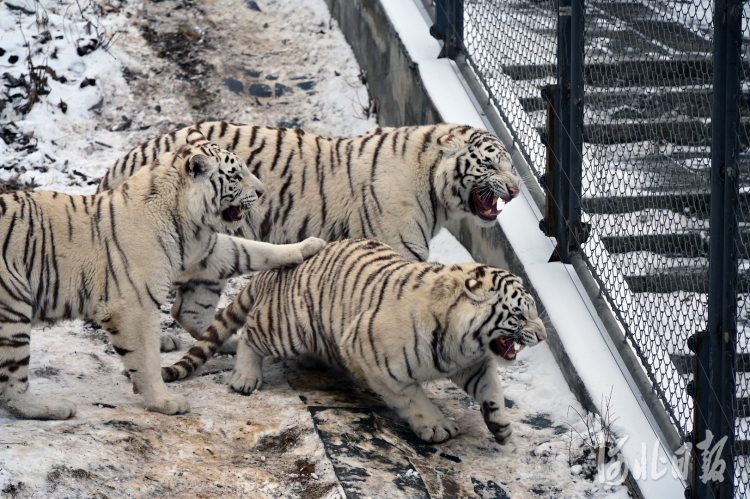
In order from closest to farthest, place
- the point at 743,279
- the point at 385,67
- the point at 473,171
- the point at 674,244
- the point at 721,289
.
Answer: the point at 721,289 < the point at 743,279 < the point at 674,244 < the point at 473,171 < the point at 385,67

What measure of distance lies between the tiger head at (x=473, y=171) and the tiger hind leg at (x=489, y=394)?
113 centimetres

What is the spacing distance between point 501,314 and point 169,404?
149 centimetres

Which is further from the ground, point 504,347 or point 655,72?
point 655,72

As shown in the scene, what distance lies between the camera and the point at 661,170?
399cm

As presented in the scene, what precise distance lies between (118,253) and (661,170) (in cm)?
245

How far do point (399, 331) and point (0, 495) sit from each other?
5.53 feet

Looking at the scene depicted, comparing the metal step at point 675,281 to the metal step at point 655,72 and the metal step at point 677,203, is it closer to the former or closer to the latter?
the metal step at point 677,203

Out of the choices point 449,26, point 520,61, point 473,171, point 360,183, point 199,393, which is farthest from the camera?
point 449,26

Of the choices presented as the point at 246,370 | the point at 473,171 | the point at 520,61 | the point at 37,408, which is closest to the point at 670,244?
the point at 473,171

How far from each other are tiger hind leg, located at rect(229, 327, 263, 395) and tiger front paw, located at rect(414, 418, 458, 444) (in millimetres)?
864

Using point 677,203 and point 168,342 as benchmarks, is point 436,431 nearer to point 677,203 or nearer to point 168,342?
point 677,203

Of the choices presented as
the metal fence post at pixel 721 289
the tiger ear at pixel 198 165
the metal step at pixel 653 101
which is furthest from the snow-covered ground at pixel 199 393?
the metal step at pixel 653 101

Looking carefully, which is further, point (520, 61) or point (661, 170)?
point (520, 61)

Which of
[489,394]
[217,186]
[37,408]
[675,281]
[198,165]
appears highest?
[198,165]
